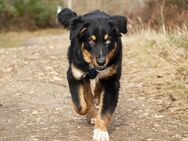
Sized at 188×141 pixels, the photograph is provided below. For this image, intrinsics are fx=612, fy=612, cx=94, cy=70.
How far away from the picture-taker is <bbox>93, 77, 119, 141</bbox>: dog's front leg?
632cm

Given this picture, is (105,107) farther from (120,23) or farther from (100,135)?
(120,23)

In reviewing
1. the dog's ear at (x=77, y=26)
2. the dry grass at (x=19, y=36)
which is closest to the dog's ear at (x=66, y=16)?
the dog's ear at (x=77, y=26)

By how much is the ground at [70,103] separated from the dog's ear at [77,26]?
1.10m

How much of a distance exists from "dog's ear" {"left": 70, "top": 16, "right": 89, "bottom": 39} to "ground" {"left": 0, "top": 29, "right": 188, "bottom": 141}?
1.10m

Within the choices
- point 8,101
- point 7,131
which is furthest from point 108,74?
point 8,101

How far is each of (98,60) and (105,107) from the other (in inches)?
22.6

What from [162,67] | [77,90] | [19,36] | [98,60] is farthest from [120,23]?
[19,36]

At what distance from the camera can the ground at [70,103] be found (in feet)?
22.1

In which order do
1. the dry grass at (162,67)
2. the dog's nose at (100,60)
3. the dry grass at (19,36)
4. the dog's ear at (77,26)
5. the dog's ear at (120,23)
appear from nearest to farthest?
1. the dog's nose at (100,60)
2. the dog's ear at (77,26)
3. the dog's ear at (120,23)
4. the dry grass at (162,67)
5. the dry grass at (19,36)

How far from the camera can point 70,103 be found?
8.31 metres

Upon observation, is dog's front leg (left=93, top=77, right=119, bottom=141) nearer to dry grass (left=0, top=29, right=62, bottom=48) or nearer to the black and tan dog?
the black and tan dog

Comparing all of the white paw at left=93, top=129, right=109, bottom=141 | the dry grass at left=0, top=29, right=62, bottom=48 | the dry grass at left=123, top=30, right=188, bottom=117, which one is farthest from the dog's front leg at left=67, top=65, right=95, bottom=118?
the dry grass at left=0, top=29, right=62, bottom=48

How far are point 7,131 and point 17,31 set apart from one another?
22072 millimetres

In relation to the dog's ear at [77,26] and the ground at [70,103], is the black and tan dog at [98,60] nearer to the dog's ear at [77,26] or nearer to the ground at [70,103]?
the dog's ear at [77,26]
